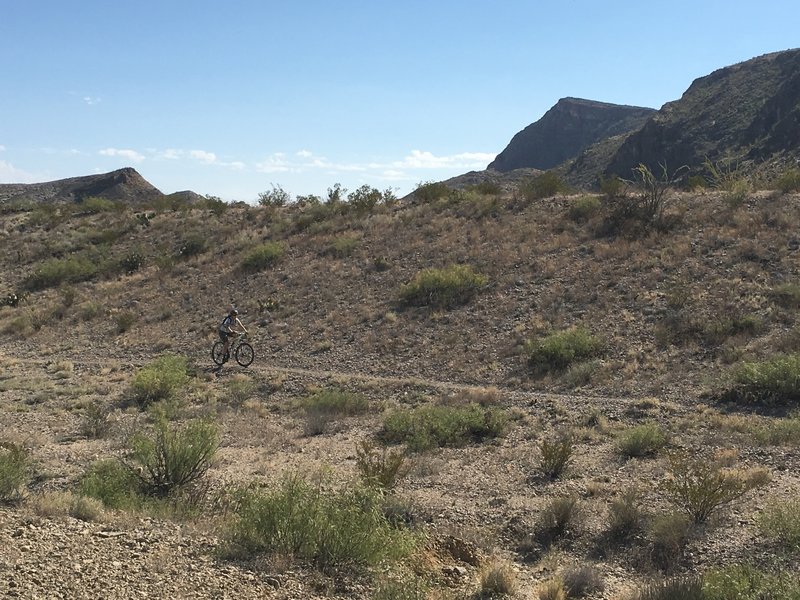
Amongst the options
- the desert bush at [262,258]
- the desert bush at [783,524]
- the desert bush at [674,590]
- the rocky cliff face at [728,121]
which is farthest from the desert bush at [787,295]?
the rocky cliff face at [728,121]

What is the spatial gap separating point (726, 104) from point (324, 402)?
6740 centimetres

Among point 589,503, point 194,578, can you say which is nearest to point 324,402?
point 589,503

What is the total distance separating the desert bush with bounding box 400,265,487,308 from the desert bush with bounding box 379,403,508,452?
878 cm

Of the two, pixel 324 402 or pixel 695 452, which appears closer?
pixel 695 452

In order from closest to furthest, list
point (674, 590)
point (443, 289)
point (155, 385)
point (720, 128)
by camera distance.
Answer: point (674, 590), point (155, 385), point (443, 289), point (720, 128)

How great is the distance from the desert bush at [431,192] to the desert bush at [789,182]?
596 inches

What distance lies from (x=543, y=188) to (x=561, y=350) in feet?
49.2

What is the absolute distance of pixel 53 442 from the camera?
1299cm

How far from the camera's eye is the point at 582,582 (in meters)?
6.91

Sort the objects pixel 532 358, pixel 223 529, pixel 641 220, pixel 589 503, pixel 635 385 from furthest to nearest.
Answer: pixel 641 220, pixel 532 358, pixel 635 385, pixel 589 503, pixel 223 529

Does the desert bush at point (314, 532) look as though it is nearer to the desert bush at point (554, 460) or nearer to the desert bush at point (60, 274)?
the desert bush at point (554, 460)

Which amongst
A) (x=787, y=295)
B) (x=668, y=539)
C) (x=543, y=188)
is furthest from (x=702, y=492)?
(x=543, y=188)

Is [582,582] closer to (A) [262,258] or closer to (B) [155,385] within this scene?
(B) [155,385]

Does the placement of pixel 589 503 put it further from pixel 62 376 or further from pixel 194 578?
pixel 62 376
